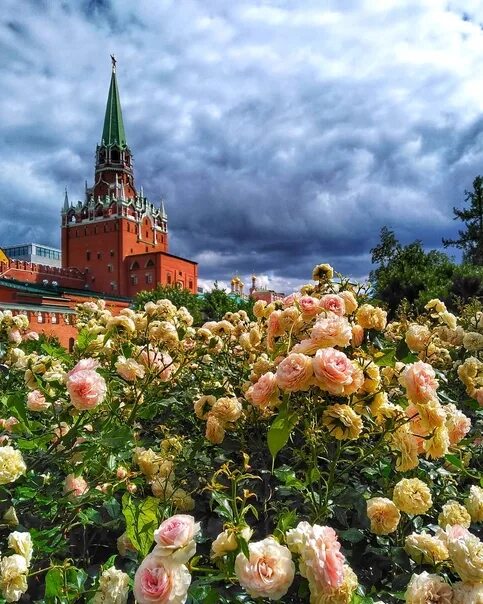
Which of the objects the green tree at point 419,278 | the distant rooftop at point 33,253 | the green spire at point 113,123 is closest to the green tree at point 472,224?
the green tree at point 419,278

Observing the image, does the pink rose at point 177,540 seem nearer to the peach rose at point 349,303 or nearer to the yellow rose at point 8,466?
the yellow rose at point 8,466

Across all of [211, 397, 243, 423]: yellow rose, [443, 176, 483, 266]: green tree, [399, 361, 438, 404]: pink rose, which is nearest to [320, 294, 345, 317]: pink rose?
[399, 361, 438, 404]: pink rose

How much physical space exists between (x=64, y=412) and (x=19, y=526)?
385 mm

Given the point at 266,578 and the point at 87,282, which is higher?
the point at 87,282

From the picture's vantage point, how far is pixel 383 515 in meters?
1.28

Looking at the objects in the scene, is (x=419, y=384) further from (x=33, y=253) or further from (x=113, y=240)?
(x=33, y=253)

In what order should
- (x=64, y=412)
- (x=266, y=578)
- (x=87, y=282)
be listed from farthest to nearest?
(x=87, y=282) → (x=64, y=412) → (x=266, y=578)

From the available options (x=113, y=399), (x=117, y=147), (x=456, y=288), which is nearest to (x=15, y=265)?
(x=117, y=147)

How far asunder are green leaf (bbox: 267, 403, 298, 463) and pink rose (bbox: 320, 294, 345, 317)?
446 mm

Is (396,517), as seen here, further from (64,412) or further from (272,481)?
(64,412)

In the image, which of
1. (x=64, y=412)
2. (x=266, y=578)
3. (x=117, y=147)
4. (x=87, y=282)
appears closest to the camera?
(x=266, y=578)

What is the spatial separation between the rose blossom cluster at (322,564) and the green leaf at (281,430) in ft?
1.04

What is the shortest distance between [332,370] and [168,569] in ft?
1.92

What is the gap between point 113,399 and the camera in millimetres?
1886
